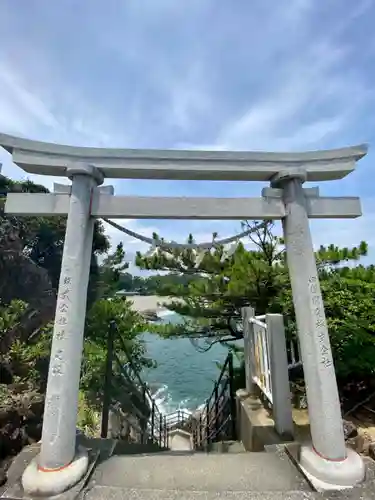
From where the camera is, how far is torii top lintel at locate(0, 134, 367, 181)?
206cm

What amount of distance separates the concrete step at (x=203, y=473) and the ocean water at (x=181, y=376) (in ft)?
27.7

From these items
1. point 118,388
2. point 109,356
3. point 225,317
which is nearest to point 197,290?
point 225,317

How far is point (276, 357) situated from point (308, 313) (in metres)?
0.75

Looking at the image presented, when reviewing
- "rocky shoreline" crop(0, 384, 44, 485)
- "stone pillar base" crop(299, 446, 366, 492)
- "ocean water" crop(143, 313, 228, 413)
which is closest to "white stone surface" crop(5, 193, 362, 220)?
"stone pillar base" crop(299, 446, 366, 492)

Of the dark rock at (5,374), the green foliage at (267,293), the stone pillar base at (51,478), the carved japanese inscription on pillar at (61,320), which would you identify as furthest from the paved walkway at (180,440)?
the carved japanese inscription on pillar at (61,320)

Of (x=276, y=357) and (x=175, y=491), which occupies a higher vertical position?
(x=276, y=357)

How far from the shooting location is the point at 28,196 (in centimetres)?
207

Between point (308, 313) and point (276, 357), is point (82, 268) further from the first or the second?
point (276, 357)

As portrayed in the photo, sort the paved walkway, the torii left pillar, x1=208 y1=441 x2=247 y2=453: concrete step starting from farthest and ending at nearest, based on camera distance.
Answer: the paved walkway < x1=208 y1=441 x2=247 y2=453: concrete step < the torii left pillar

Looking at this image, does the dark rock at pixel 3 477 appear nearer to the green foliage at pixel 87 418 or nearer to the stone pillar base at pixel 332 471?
the stone pillar base at pixel 332 471

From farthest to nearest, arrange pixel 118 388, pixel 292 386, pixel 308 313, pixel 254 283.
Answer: pixel 254 283 < pixel 118 388 < pixel 292 386 < pixel 308 313

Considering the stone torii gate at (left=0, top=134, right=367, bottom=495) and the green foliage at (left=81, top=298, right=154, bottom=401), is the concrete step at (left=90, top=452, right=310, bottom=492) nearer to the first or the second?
the stone torii gate at (left=0, top=134, right=367, bottom=495)

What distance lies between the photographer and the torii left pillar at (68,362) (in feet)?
5.47

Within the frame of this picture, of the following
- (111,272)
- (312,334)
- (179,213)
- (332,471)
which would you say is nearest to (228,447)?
(332,471)
